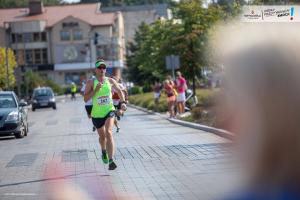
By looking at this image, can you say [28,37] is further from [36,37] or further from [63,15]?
[63,15]

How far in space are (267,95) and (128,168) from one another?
5.71 meters

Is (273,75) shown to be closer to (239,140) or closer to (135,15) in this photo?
(239,140)

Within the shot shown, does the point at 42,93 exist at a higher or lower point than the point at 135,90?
higher

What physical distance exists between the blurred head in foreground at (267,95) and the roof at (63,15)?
101 meters

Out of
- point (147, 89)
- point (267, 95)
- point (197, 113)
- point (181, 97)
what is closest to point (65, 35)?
point (147, 89)

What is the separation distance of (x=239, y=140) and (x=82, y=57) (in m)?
99.9

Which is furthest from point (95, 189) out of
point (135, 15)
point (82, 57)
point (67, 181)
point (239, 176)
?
point (135, 15)

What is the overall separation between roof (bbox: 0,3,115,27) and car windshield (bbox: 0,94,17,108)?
3322 inches

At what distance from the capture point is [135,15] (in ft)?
442

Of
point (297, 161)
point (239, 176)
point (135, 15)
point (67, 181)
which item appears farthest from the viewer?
point (135, 15)

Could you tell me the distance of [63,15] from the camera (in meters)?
112

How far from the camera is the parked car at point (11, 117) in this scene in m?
23.3

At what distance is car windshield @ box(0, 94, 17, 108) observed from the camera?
24.5 metres

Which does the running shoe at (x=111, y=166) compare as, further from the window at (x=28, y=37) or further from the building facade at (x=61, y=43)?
the window at (x=28, y=37)
